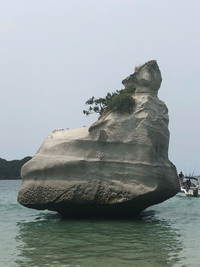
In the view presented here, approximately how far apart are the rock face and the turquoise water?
83 centimetres

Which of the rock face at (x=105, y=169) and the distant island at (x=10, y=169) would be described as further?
the distant island at (x=10, y=169)

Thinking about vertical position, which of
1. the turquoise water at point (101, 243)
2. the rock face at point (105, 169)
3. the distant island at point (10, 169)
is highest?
the distant island at point (10, 169)

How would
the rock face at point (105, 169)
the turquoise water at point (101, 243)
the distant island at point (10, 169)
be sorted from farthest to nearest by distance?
the distant island at point (10, 169) → the rock face at point (105, 169) → the turquoise water at point (101, 243)

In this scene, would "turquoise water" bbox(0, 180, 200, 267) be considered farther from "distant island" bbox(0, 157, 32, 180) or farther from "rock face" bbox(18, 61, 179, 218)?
"distant island" bbox(0, 157, 32, 180)

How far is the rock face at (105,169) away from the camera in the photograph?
15.2 metres

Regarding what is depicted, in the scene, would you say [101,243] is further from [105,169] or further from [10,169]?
[10,169]

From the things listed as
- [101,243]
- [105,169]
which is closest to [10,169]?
[105,169]

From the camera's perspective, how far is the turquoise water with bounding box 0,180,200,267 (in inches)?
334

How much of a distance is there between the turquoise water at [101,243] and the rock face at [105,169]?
83cm

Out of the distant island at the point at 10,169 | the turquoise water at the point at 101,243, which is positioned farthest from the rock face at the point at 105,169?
the distant island at the point at 10,169

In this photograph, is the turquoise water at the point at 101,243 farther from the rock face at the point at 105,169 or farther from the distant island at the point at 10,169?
the distant island at the point at 10,169

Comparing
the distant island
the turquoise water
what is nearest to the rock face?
the turquoise water

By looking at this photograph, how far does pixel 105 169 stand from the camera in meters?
15.5

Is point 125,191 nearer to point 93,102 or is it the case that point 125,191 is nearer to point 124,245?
point 124,245
